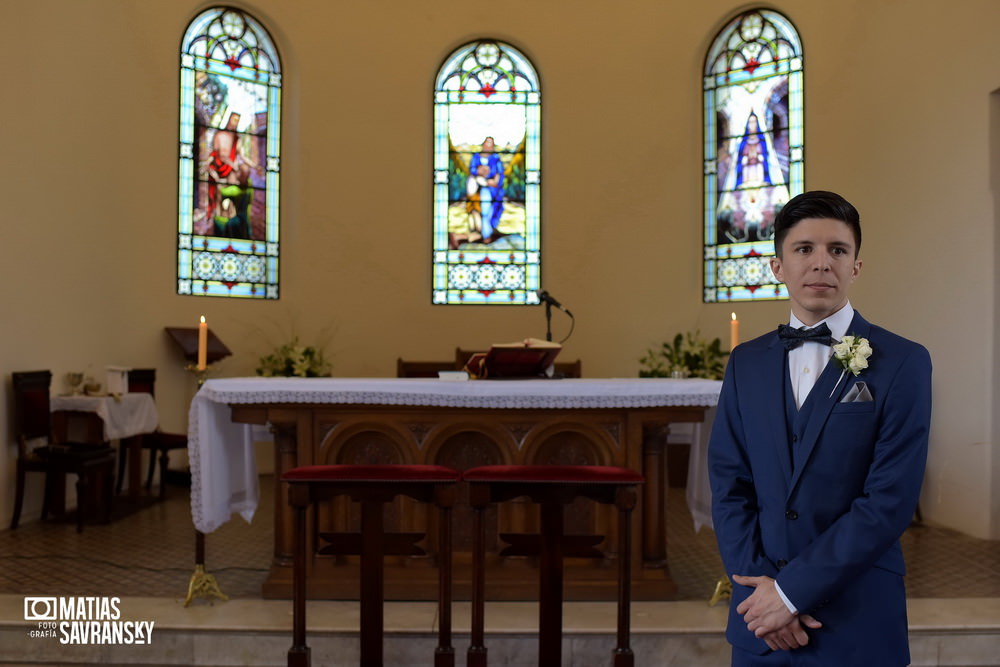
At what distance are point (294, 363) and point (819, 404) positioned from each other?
20.8 feet

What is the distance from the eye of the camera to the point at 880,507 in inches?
66.3

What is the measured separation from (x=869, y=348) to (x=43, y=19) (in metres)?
6.91

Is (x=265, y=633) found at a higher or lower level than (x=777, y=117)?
lower

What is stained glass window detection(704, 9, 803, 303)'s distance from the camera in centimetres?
831

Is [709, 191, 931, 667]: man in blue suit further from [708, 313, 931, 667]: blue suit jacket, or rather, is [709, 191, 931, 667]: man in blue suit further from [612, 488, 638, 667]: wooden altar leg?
[612, 488, 638, 667]: wooden altar leg

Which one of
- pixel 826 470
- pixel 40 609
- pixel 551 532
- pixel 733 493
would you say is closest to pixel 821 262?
pixel 826 470

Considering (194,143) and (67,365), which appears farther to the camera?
(194,143)

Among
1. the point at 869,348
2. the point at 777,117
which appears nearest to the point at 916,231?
the point at 777,117

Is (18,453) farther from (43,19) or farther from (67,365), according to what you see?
(43,19)

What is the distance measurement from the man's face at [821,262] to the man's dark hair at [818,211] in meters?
0.01

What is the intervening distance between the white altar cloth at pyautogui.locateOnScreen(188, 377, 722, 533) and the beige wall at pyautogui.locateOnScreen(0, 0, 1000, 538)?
2.92 meters

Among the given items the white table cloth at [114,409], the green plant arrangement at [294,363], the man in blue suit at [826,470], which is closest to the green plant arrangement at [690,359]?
the green plant arrangement at [294,363]

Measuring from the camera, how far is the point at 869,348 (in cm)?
170

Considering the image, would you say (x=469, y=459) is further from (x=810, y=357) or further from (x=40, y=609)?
(x=810, y=357)
